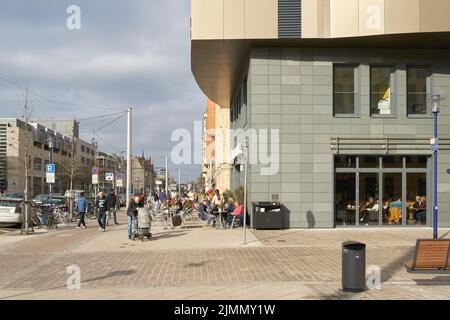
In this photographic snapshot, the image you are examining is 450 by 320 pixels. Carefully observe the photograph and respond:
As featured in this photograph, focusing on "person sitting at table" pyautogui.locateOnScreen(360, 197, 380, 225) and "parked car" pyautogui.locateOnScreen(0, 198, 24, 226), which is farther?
"parked car" pyautogui.locateOnScreen(0, 198, 24, 226)

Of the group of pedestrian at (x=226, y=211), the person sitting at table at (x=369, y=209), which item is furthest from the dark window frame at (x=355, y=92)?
the group of pedestrian at (x=226, y=211)

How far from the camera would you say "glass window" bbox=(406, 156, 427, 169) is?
2116cm

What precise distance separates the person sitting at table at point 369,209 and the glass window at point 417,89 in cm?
404

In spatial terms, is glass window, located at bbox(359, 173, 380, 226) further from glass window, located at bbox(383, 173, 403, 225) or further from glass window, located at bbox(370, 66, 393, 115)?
glass window, located at bbox(370, 66, 393, 115)

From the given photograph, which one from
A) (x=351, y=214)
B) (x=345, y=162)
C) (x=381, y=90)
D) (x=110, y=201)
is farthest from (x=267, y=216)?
(x=381, y=90)

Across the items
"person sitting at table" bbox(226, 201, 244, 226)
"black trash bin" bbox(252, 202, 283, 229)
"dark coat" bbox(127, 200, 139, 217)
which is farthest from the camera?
"person sitting at table" bbox(226, 201, 244, 226)

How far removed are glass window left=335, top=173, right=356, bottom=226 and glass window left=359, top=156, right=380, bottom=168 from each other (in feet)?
1.83

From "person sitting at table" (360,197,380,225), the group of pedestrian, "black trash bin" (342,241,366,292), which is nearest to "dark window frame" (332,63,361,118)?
"person sitting at table" (360,197,380,225)

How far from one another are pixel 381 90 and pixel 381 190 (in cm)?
415

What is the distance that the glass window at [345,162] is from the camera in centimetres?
2097

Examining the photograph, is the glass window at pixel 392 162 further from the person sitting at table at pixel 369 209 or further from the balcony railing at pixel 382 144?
the person sitting at table at pixel 369 209

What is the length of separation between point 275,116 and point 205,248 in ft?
25.3

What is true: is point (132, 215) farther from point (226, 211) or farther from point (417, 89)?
point (417, 89)
